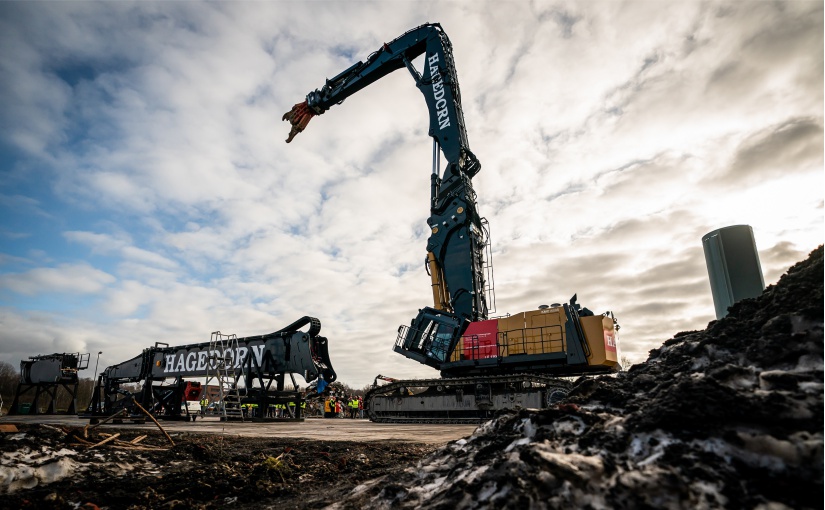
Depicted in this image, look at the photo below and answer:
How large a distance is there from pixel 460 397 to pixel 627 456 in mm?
10887

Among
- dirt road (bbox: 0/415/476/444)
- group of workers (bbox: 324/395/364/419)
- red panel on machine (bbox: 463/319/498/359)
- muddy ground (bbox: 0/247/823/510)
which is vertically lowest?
group of workers (bbox: 324/395/364/419)

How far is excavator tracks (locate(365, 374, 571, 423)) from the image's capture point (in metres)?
11.5

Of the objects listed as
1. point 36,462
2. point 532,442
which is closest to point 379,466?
point 532,442

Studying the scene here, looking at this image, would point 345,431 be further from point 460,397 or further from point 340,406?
point 340,406

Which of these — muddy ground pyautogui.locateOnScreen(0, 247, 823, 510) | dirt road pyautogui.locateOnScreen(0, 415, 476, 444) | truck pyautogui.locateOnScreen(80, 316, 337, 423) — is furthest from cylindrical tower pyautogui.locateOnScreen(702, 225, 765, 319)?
truck pyautogui.locateOnScreen(80, 316, 337, 423)

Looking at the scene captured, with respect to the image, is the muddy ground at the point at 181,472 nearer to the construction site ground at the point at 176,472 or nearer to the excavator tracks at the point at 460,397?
the construction site ground at the point at 176,472

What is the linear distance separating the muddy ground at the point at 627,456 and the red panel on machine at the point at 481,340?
825 centimetres

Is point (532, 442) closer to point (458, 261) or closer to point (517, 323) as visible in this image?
point (517, 323)

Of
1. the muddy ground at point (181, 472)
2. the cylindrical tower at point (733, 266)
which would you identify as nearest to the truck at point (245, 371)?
the muddy ground at point (181, 472)

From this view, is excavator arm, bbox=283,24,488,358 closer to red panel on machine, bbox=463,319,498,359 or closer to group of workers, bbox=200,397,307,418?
red panel on machine, bbox=463,319,498,359

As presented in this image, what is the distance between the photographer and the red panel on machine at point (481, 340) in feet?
41.1

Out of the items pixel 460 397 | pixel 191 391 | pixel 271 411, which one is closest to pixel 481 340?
pixel 460 397

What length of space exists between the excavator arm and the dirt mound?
398 inches

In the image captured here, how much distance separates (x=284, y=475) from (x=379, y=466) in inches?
36.7
